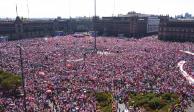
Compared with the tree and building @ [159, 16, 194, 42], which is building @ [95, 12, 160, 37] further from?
the tree

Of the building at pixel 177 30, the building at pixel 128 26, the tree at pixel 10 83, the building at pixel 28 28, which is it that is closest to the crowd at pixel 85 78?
the tree at pixel 10 83

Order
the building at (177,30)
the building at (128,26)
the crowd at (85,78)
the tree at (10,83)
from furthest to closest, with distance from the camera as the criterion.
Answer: the building at (128,26) → the building at (177,30) → the tree at (10,83) → the crowd at (85,78)

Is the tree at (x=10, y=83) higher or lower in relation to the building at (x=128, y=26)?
lower

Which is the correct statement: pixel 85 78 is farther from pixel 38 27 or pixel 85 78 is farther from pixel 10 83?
pixel 38 27

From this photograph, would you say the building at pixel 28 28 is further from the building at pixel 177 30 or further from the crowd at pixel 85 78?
the building at pixel 177 30

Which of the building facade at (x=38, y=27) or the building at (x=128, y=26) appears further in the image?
the building at (x=128, y=26)

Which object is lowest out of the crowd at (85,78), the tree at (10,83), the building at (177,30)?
the crowd at (85,78)

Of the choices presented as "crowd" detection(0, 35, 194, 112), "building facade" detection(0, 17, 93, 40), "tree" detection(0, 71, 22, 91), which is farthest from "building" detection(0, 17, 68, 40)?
"tree" detection(0, 71, 22, 91)
